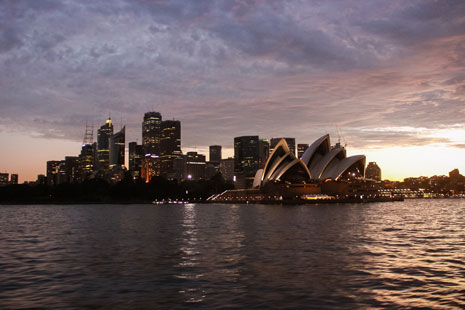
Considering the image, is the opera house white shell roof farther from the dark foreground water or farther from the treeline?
the dark foreground water

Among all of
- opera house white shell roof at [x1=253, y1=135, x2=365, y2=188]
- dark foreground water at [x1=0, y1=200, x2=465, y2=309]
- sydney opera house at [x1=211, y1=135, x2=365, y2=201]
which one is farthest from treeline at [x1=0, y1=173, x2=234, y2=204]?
dark foreground water at [x1=0, y1=200, x2=465, y2=309]

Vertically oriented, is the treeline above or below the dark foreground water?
above

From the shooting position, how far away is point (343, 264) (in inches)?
916

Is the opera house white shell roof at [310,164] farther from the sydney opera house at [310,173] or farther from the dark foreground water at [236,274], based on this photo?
the dark foreground water at [236,274]

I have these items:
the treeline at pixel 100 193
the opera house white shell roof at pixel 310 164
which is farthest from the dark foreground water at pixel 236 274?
the treeline at pixel 100 193

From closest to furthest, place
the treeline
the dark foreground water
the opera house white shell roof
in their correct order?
the dark foreground water → the opera house white shell roof → the treeline

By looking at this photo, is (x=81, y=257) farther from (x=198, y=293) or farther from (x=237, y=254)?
(x=198, y=293)

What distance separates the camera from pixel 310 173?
157m

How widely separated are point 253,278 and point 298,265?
411cm

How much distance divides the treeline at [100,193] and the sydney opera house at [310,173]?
42251mm

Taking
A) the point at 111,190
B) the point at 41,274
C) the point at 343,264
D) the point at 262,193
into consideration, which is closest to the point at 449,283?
the point at 343,264

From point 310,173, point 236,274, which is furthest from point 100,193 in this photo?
point 236,274

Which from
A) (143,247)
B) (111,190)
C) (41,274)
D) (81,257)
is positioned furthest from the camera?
(111,190)

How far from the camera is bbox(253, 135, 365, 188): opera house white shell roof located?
153m
